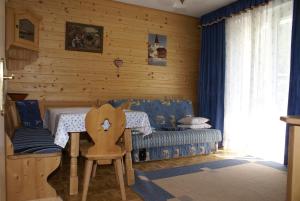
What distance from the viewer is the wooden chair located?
2.06m

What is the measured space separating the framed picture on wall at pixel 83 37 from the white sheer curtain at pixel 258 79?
218cm

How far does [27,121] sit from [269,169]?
10.2 ft

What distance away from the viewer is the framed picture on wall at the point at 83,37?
12.2 ft

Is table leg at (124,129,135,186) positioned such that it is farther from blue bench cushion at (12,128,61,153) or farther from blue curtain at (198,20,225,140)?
blue curtain at (198,20,225,140)

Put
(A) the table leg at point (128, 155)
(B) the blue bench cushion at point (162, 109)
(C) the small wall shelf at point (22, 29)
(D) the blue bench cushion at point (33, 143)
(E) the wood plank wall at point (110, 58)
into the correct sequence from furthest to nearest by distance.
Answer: (B) the blue bench cushion at point (162, 109) → (E) the wood plank wall at point (110, 58) → (C) the small wall shelf at point (22, 29) → (A) the table leg at point (128, 155) → (D) the blue bench cushion at point (33, 143)

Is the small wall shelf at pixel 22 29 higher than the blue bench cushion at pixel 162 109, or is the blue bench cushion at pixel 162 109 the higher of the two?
the small wall shelf at pixel 22 29

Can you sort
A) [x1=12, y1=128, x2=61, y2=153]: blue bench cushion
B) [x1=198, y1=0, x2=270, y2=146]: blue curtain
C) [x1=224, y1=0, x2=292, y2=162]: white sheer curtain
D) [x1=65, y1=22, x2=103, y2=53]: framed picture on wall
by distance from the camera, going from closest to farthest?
[x1=12, y1=128, x2=61, y2=153]: blue bench cushion < [x1=224, y1=0, x2=292, y2=162]: white sheer curtain < [x1=65, y1=22, x2=103, y2=53]: framed picture on wall < [x1=198, y1=0, x2=270, y2=146]: blue curtain

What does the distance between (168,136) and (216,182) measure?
100 cm

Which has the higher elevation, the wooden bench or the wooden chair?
the wooden chair

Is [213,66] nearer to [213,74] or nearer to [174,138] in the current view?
[213,74]

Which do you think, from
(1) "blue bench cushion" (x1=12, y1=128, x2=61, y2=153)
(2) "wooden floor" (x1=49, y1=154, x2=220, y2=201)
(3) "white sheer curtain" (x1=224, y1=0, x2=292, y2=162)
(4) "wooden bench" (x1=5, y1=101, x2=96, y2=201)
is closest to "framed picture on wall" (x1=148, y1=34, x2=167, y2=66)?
(3) "white sheer curtain" (x1=224, y1=0, x2=292, y2=162)

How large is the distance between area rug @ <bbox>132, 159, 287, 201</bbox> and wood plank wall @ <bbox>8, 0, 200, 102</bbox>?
5.63ft

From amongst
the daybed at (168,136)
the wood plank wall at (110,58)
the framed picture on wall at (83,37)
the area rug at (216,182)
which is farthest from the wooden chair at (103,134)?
the framed picture on wall at (83,37)

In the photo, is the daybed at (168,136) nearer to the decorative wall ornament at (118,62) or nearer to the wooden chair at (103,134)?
the decorative wall ornament at (118,62)
